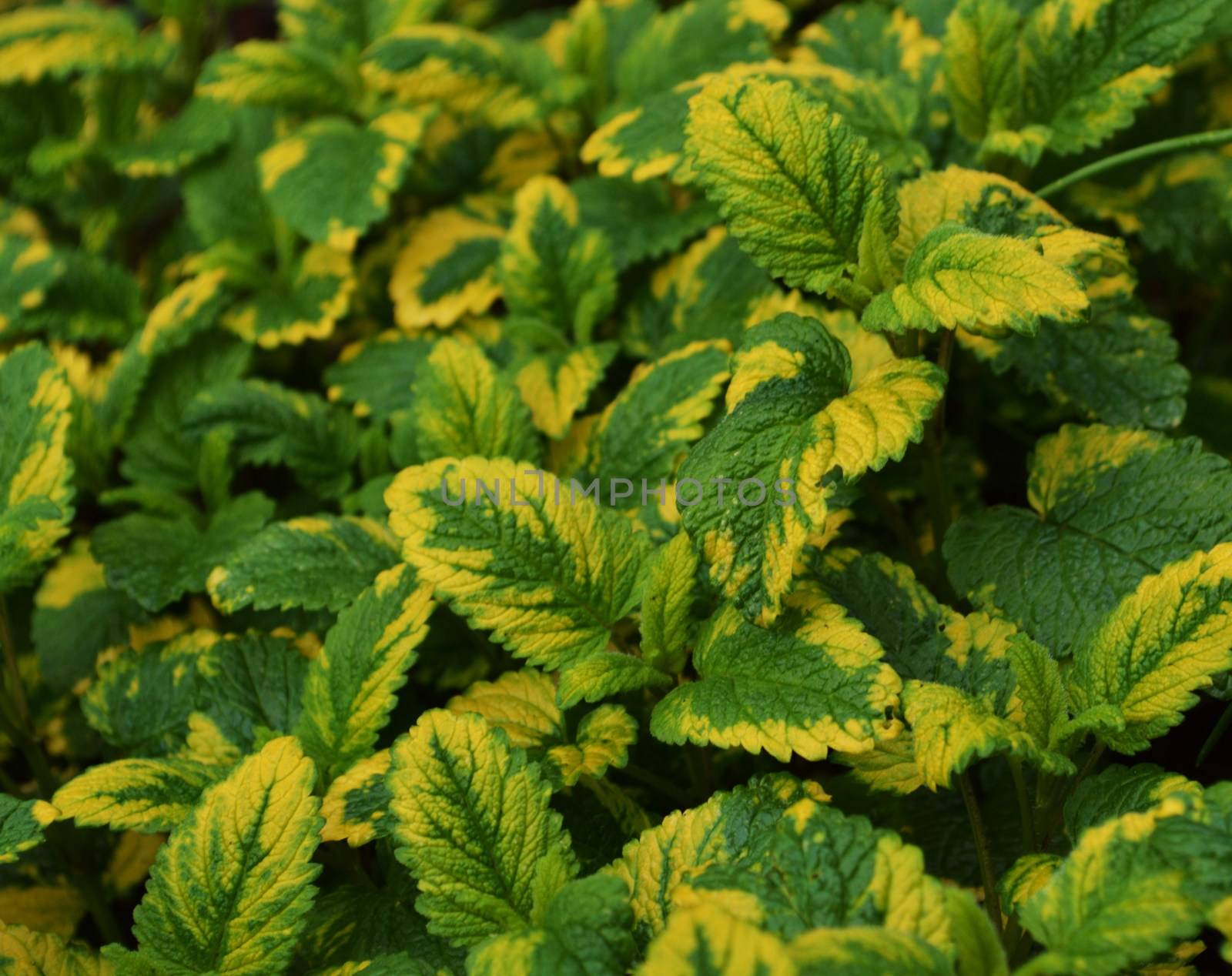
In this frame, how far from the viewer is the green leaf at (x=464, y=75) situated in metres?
1.73

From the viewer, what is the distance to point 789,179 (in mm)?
1160

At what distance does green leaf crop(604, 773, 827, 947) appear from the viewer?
1.01 metres

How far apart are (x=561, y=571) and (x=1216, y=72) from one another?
4.26 ft

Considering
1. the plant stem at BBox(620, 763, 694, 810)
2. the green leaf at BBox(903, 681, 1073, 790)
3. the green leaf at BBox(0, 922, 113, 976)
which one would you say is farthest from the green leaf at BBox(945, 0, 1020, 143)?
the green leaf at BBox(0, 922, 113, 976)

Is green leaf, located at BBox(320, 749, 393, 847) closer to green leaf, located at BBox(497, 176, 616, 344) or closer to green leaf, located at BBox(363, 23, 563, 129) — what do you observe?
green leaf, located at BBox(497, 176, 616, 344)

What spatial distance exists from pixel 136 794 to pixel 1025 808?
0.86m

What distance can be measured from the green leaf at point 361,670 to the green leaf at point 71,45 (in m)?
1.25

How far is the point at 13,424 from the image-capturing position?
4.54 ft

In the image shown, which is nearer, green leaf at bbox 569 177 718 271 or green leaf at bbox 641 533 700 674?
green leaf at bbox 641 533 700 674

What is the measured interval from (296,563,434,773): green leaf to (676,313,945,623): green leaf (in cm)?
33

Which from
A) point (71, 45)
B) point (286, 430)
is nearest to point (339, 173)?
point (286, 430)

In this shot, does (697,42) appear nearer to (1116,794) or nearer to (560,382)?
(560,382)

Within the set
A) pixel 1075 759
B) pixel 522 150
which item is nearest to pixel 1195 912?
pixel 1075 759

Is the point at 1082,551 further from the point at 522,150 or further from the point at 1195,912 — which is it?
the point at 522,150
